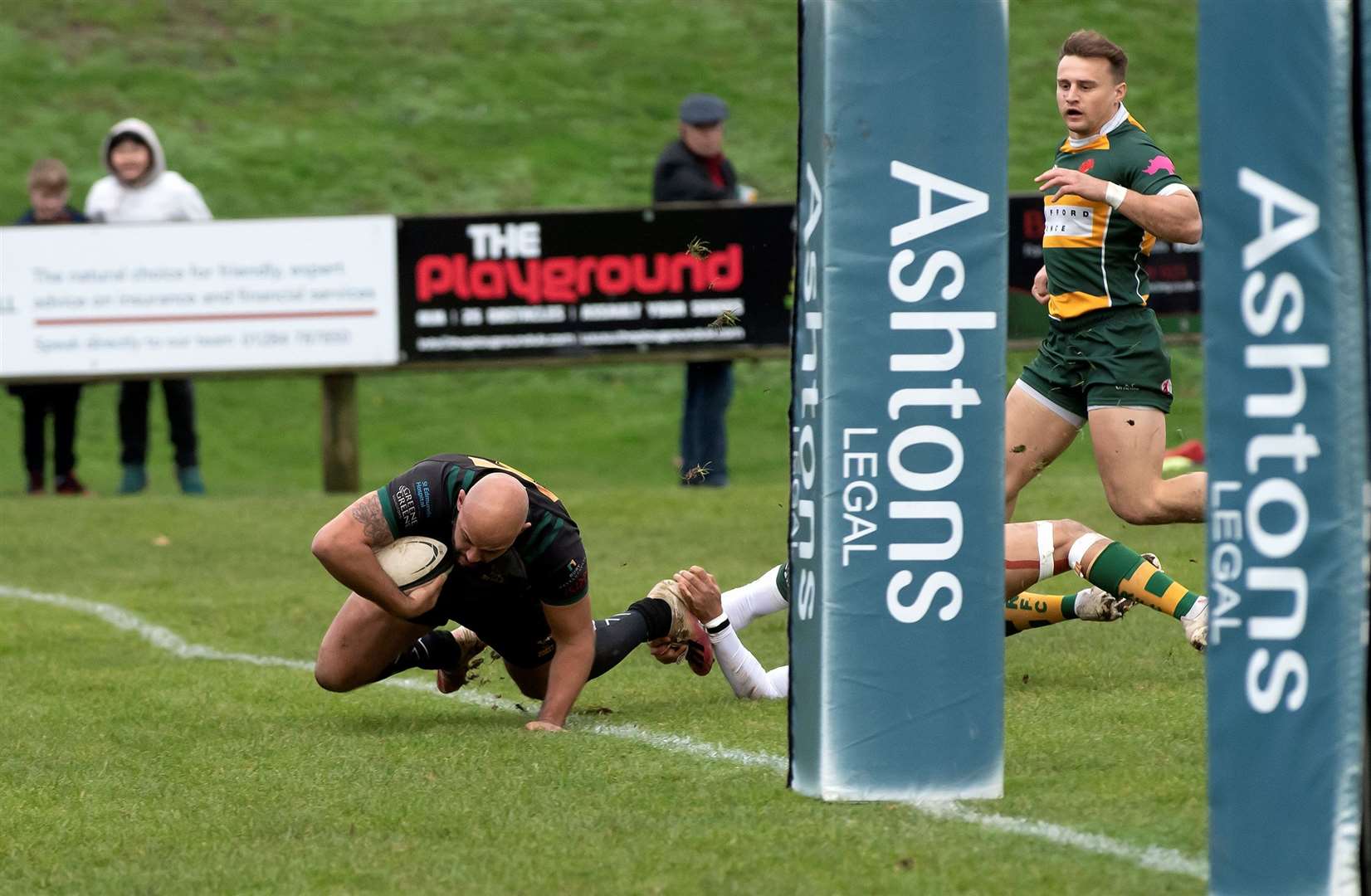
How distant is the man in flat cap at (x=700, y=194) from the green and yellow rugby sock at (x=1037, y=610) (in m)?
7.15

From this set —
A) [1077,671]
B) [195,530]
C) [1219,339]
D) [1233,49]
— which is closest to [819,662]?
[1219,339]

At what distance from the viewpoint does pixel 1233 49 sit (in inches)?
167

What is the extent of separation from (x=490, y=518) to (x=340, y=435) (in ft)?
29.3

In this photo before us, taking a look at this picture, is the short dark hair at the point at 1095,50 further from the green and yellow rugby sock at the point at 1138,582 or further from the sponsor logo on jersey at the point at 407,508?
the sponsor logo on jersey at the point at 407,508

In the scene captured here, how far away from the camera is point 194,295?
14672 mm

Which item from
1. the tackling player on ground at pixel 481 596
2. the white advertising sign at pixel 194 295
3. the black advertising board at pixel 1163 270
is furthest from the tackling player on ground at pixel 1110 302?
the white advertising sign at pixel 194 295

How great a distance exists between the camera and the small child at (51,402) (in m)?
→ 15.1

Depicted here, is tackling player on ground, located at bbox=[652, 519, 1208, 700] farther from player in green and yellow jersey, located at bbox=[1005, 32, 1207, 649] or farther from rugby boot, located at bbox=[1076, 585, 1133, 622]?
player in green and yellow jersey, located at bbox=[1005, 32, 1207, 649]

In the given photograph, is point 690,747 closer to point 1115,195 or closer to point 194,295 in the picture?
point 1115,195

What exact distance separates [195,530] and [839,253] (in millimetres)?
9282

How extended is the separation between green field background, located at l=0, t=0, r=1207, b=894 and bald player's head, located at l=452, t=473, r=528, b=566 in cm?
61

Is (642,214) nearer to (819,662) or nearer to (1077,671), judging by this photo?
(1077,671)

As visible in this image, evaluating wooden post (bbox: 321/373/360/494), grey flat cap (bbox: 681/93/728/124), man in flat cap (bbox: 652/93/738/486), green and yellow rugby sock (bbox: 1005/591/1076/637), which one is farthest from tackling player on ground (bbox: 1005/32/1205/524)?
wooden post (bbox: 321/373/360/494)

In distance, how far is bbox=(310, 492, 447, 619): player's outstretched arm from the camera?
6.88 m
